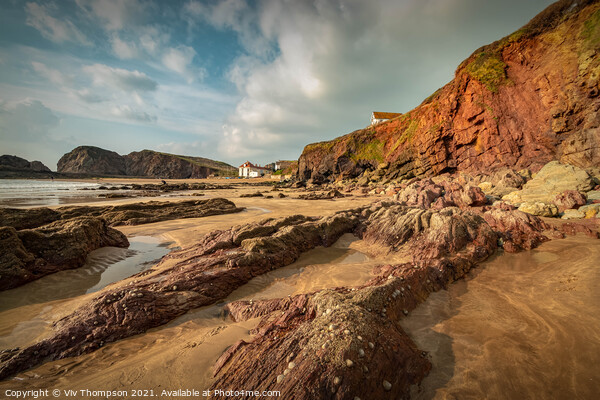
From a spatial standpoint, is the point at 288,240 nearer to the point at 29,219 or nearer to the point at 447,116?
the point at 29,219

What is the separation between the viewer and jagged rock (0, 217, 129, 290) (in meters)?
5.39

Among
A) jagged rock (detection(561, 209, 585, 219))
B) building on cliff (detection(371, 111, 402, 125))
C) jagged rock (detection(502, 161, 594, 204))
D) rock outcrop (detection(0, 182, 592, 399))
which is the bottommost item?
rock outcrop (detection(0, 182, 592, 399))

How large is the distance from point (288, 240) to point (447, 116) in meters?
33.9

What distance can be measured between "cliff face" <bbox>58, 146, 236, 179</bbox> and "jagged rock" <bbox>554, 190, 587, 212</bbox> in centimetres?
12264

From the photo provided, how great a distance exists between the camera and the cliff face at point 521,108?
19.8 meters

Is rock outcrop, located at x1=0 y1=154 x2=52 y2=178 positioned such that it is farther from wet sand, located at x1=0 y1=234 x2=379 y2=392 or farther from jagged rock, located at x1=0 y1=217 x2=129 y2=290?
wet sand, located at x1=0 y1=234 x2=379 y2=392

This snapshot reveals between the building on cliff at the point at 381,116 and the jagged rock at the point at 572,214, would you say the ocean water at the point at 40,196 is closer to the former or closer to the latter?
the jagged rock at the point at 572,214

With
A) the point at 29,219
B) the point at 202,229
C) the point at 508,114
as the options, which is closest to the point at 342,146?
the point at 508,114

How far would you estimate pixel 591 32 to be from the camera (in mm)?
19953

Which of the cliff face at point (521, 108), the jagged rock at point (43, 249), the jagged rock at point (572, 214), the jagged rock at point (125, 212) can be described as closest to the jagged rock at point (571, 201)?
the jagged rock at point (572, 214)

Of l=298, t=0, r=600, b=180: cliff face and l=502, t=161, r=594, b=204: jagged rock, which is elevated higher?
l=298, t=0, r=600, b=180: cliff face

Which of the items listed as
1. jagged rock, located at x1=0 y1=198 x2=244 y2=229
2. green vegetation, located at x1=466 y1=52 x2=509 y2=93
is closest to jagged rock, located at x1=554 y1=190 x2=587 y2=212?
jagged rock, located at x1=0 y1=198 x2=244 y2=229

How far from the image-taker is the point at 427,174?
1286 inches

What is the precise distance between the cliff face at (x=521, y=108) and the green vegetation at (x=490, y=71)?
95 millimetres
